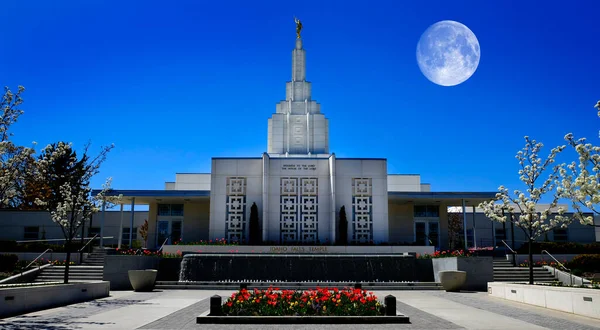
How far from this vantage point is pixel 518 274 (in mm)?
25312

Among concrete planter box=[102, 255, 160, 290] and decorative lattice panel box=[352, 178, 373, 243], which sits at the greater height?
decorative lattice panel box=[352, 178, 373, 243]

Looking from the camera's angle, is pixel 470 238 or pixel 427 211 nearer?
pixel 427 211

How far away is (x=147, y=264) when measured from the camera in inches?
945

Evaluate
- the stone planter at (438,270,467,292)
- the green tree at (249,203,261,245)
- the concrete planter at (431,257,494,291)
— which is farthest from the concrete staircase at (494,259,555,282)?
the green tree at (249,203,261,245)

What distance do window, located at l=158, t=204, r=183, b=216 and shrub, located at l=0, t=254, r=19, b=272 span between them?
11.5 metres

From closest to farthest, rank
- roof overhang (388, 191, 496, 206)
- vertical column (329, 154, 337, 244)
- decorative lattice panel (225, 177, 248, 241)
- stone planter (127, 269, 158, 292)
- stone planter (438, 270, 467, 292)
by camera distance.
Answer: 1. stone planter (127, 269, 158, 292)
2. stone planter (438, 270, 467, 292)
3. vertical column (329, 154, 337, 244)
4. decorative lattice panel (225, 177, 248, 241)
5. roof overhang (388, 191, 496, 206)

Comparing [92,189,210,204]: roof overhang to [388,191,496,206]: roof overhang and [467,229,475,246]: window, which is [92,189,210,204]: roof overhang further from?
[467,229,475,246]: window

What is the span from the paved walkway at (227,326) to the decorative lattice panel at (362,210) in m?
13.3

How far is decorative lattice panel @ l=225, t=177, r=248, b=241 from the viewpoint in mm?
32094

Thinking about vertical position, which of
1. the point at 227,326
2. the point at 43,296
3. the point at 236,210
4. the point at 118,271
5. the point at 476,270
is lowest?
the point at 227,326

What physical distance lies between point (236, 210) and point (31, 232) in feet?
50.1

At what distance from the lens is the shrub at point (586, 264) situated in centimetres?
2517

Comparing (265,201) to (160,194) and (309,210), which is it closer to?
(309,210)

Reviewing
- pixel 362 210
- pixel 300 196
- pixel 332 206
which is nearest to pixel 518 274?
pixel 362 210
